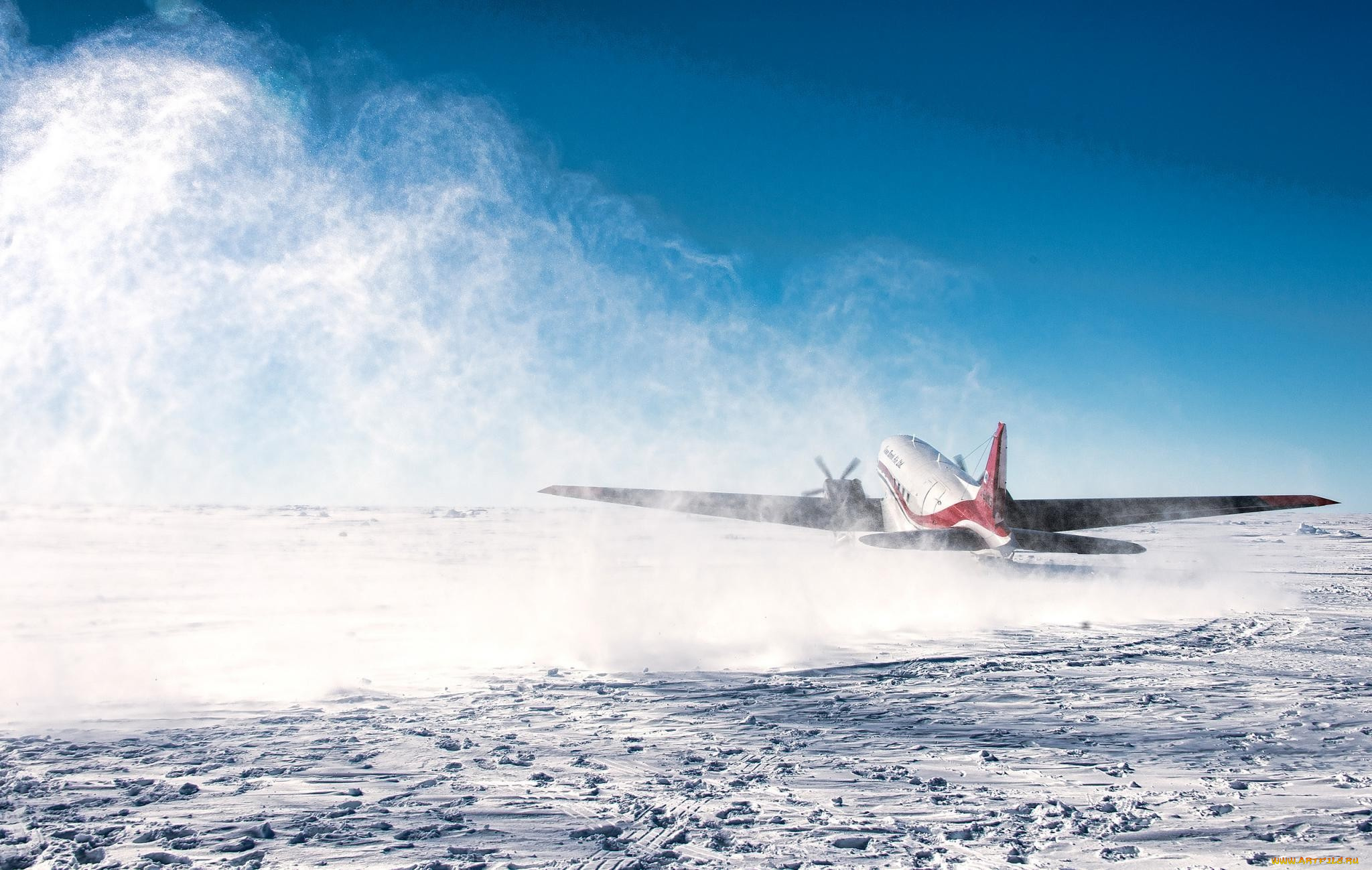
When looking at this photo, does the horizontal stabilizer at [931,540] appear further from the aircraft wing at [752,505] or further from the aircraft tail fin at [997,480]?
the aircraft wing at [752,505]

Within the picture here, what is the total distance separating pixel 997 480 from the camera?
24.2 metres

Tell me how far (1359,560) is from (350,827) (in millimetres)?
54786

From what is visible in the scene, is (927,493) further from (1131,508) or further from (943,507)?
(1131,508)

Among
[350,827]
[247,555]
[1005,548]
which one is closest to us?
[350,827]

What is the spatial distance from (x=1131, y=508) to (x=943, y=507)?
1075 cm

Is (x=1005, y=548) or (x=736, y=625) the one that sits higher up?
(x=1005, y=548)

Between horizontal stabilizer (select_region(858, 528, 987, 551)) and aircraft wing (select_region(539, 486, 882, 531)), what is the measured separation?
31.6ft

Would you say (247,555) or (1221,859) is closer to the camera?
(1221,859)

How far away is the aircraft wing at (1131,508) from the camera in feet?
94.3

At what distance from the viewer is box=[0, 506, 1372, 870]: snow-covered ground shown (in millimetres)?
6930

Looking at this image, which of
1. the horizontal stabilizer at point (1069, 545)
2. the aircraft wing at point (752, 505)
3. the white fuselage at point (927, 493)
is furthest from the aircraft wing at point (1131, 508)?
the aircraft wing at point (752, 505)

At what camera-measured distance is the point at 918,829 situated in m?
7.14

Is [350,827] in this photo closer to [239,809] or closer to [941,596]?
[239,809]

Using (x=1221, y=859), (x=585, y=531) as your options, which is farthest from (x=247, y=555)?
(x=1221, y=859)
